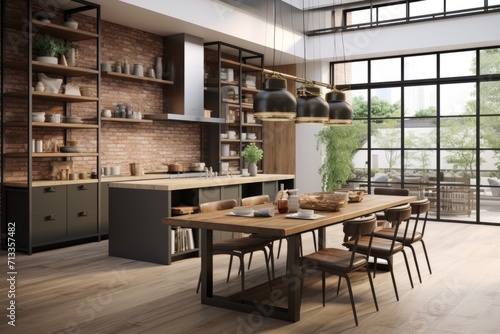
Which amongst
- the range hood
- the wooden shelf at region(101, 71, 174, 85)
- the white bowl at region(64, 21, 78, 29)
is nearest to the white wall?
the range hood

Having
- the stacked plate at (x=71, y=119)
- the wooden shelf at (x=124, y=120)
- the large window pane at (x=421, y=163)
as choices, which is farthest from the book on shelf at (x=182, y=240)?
the large window pane at (x=421, y=163)

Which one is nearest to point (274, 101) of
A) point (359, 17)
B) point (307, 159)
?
point (307, 159)

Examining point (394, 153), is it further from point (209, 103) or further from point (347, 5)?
point (209, 103)

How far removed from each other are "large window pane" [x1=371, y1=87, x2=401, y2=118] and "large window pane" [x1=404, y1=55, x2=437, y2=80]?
1.29 ft

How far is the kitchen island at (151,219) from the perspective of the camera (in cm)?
614

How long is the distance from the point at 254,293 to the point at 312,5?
7.76 m

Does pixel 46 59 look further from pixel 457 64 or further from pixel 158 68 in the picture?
pixel 457 64

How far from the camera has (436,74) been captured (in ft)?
33.4

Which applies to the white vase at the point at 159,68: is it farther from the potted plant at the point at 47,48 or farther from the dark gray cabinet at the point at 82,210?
the dark gray cabinet at the point at 82,210

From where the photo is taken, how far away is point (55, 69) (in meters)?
7.19

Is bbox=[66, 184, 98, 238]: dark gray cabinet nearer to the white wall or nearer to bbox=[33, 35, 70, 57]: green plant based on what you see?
bbox=[33, 35, 70, 57]: green plant

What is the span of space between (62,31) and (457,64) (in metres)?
7.10

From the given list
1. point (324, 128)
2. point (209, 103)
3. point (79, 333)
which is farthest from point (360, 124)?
point (79, 333)

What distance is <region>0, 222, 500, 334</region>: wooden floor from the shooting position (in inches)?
157
